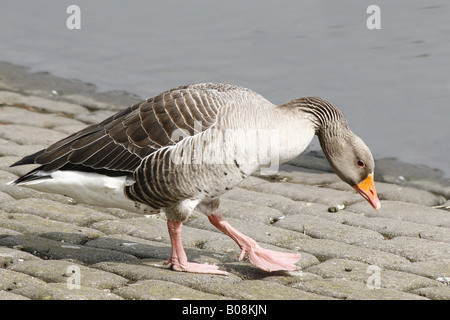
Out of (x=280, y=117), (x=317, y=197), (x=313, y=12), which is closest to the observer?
(x=280, y=117)

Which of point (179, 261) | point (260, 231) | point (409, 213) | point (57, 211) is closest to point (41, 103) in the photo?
point (57, 211)

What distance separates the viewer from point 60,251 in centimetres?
473

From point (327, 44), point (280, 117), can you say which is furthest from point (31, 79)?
point (280, 117)

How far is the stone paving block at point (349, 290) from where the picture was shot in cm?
398

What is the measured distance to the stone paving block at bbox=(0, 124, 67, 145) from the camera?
748 centimetres

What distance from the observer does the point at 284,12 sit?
513 inches

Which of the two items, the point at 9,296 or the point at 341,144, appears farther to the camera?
the point at 341,144

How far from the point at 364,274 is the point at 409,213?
1.58 m

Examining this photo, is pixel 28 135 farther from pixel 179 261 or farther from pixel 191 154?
pixel 191 154

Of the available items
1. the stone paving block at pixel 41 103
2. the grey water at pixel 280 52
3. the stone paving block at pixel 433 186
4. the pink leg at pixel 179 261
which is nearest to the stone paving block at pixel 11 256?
the pink leg at pixel 179 261

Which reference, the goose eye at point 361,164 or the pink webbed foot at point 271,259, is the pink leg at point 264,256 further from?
the goose eye at point 361,164

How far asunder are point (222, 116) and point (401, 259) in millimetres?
1671

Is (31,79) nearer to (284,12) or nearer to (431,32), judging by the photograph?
(284,12)

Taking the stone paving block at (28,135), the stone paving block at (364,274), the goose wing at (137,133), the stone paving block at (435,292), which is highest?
the goose wing at (137,133)
